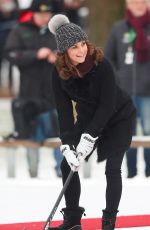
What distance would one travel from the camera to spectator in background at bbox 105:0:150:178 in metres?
8.15

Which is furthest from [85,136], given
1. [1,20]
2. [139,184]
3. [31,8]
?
[1,20]

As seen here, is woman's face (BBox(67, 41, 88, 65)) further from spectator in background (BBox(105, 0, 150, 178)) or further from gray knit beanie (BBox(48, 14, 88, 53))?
spectator in background (BBox(105, 0, 150, 178))

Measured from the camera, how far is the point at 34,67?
838 centimetres

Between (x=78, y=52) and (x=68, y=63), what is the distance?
0.35 ft

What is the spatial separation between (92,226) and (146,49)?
233 cm

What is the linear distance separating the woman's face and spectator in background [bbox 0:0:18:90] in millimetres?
8572

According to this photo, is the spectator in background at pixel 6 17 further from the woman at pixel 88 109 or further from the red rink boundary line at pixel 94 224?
the woman at pixel 88 109

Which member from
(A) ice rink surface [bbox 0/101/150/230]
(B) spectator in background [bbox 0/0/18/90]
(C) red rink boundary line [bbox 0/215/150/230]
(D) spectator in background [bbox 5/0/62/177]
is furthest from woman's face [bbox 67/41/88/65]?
(B) spectator in background [bbox 0/0/18/90]

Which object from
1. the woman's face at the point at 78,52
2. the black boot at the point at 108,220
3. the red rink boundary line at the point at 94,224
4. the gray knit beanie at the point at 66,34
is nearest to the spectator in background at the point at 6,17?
the red rink boundary line at the point at 94,224

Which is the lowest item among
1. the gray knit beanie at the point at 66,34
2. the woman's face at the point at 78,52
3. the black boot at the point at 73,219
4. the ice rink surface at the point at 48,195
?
the ice rink surface at the point at 48,195

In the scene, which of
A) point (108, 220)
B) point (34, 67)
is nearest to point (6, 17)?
point (34, 67)

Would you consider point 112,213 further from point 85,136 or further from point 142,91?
point 142,91

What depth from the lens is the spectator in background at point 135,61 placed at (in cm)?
815

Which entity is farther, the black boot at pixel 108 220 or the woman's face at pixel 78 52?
the black boot at pixel 108 220
